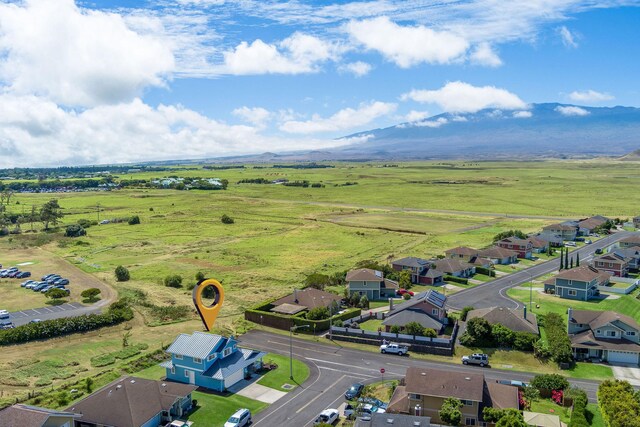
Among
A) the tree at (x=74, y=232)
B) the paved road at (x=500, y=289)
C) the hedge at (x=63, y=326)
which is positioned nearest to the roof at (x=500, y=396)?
the paved road at (x=500, y=289)

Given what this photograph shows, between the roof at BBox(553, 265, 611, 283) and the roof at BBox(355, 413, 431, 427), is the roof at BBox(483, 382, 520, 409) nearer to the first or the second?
the roof at BBox(355, 413, 431, 427)

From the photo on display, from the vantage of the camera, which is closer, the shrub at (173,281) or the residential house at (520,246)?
the shrub at (173,281)

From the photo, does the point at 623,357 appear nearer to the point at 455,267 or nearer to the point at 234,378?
the point at 455,267

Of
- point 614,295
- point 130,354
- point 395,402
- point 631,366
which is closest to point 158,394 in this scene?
point 130,354

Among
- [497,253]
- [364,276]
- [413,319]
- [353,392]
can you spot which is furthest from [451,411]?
[497,253]

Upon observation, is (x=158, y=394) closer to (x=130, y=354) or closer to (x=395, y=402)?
(x=130, y=354)

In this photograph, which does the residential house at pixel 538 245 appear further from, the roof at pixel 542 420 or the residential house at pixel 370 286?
the roof at pixel 542 420
